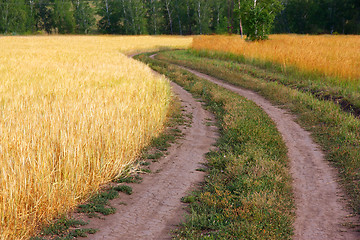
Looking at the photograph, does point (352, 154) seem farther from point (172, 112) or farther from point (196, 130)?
point (172, 112)

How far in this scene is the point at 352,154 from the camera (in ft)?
23.2

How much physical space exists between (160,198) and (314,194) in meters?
2.67

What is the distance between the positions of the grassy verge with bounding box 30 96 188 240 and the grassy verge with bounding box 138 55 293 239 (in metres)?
1.21

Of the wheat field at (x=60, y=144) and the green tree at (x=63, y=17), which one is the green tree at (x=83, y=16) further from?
the wheat field at (x=60, y=144)

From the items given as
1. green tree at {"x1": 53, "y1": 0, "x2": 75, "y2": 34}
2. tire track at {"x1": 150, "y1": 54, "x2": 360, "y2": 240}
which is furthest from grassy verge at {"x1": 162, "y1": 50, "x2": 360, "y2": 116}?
green tree at {"x1": 53, "y1": 0, "x2": 75, "y2": 34}

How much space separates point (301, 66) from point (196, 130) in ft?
33.0

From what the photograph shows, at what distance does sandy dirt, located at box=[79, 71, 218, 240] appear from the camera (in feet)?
15.0

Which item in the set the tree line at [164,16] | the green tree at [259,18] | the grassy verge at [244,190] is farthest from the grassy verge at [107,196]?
the tree line at [164,16]

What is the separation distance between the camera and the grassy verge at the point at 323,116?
662cm

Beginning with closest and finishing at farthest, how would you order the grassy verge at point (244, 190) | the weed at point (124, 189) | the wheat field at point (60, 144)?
1. the wheat field at point (60, 144)
2. the grassy verge at point (244, 190)
3. the weed at point (124, 189)

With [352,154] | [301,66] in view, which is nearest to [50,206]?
[352,154]

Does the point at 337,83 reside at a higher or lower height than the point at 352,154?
higher

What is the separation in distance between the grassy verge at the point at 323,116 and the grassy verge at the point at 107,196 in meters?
3.79

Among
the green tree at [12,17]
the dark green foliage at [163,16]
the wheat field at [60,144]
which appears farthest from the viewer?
the green tree at [12,17]
